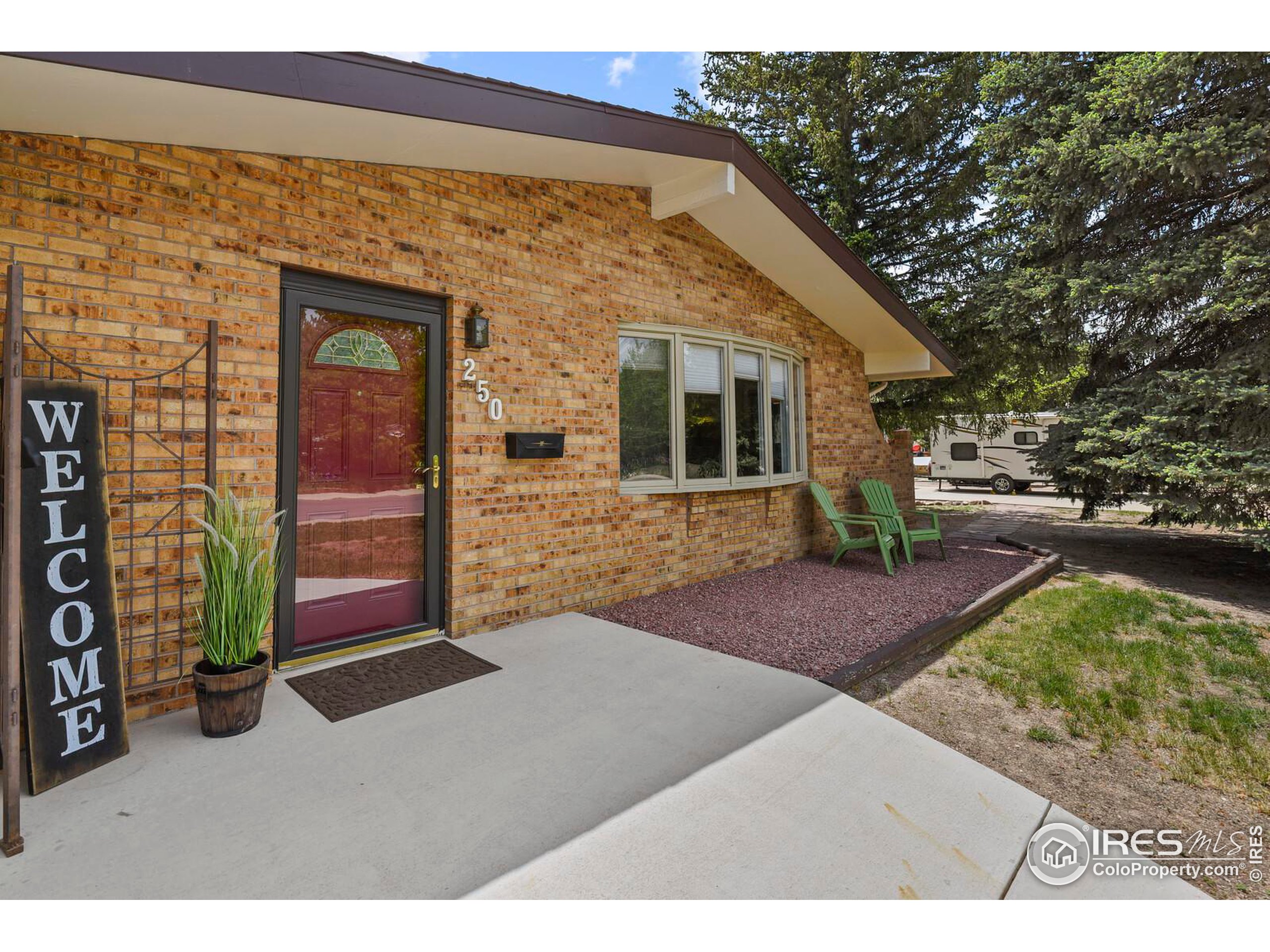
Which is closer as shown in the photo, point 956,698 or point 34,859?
point 34,859

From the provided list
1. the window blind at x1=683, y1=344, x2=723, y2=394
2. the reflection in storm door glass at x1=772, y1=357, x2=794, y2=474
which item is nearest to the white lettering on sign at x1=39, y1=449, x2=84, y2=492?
the window blind at x1=683, y1=344, x2=723, y2=394

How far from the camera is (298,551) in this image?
11.5 ft

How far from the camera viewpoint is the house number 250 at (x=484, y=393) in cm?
408

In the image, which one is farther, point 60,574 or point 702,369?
point 702,369

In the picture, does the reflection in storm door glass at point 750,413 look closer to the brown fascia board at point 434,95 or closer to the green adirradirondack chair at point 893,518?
the green adirradirondack chair at point 893,518

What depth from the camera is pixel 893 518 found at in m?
6.97

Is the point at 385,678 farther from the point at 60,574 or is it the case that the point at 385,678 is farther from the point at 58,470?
the point at 58,470

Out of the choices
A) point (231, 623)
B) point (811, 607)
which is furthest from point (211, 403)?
point (811, 607)

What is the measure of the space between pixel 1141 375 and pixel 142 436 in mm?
9770

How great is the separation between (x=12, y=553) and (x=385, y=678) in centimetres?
175
